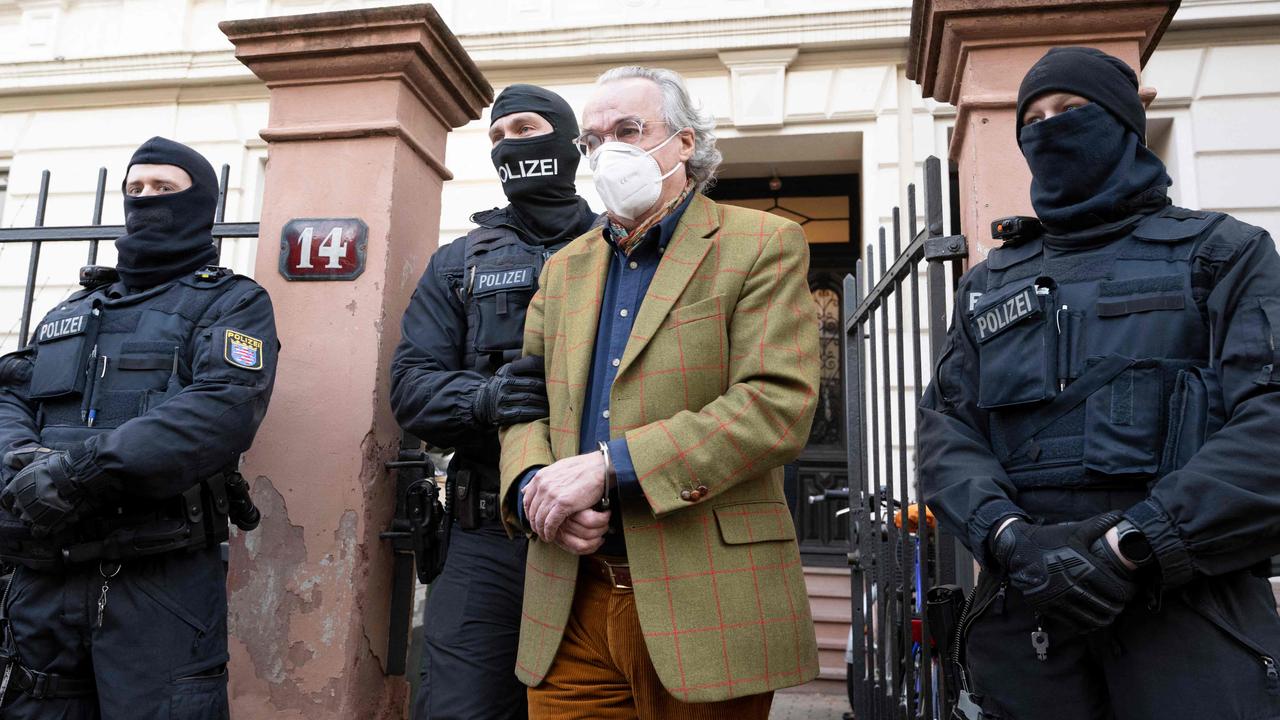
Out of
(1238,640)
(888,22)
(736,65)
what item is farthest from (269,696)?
(888,22)

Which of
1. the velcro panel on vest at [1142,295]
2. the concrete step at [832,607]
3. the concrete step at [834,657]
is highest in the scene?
the velcro panel on vest at [1142,295]

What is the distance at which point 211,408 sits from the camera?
7.98 feet

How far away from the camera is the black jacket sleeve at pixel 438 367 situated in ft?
7.95

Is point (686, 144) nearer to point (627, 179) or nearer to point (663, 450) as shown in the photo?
point (627, 179)

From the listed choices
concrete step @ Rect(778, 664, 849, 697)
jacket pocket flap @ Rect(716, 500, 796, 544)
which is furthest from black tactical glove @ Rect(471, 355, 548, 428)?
concrete step @ Rect(778, 664, 849, 697)

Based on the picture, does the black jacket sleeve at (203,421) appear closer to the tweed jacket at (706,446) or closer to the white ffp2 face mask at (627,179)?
the tweed jacket at (706,446)

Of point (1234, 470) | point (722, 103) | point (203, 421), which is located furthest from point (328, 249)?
point (722, 103)

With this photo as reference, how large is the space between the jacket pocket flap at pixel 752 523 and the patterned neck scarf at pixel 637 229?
0.63 meters

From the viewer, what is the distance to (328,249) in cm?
316

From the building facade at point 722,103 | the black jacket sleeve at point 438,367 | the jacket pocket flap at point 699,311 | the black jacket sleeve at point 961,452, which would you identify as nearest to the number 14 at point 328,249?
the black jacket sleeve at point 438,367

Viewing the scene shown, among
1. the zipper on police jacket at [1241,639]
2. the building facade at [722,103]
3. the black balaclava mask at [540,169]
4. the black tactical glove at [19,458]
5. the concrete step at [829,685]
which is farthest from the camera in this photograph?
the building facade at [722,103]

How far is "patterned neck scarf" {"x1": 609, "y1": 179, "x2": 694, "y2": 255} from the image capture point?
2.06 m

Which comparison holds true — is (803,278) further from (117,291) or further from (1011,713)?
(117,291)

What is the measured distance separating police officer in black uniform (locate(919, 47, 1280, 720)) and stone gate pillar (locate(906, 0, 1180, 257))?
535 mm
